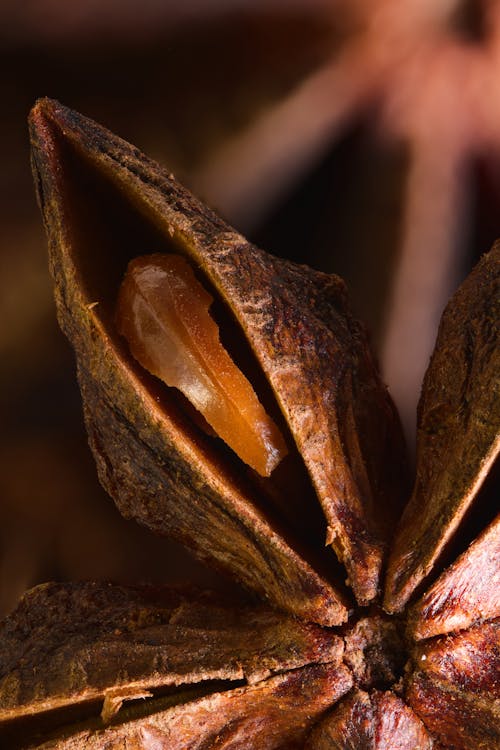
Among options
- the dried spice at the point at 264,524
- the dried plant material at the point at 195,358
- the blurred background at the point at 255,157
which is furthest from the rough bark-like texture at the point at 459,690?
the blurred background at the point at 255,157

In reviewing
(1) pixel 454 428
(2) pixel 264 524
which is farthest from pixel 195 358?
(1) pixel 454 428

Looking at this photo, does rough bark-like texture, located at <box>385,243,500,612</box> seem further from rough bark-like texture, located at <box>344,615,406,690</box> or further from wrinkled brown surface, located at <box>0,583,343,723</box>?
wrinkled brown surface, located at <box>0,583,343,723</box>

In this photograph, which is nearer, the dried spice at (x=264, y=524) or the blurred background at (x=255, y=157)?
the dried spice at (x=264, y=524)

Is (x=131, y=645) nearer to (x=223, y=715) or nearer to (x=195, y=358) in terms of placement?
(x=223, y=715)

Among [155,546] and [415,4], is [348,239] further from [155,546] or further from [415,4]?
[155,546]

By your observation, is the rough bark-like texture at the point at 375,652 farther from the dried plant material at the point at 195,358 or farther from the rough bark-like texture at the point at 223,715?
the dried plant material at the point at 195,358

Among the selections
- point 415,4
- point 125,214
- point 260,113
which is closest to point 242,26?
point 260,113

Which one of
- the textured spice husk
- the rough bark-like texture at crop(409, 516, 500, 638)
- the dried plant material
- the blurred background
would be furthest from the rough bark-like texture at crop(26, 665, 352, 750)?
the blurred background
